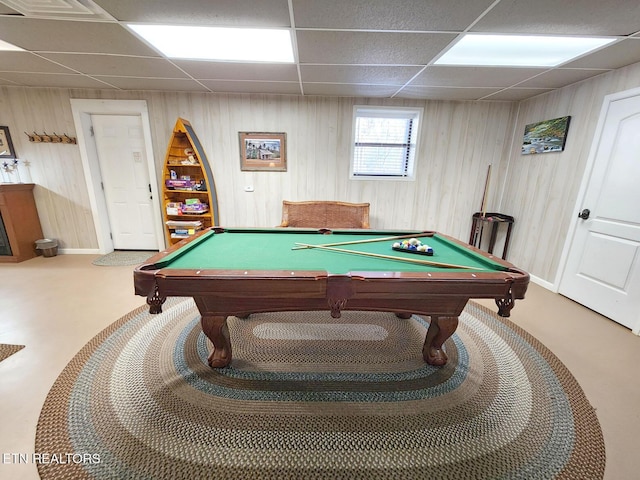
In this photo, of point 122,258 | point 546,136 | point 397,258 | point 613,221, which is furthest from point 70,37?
point 613,221

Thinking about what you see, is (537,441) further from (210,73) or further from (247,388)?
(210,73)

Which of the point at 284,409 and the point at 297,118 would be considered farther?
the point at 297,118

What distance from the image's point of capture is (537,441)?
1383 mm

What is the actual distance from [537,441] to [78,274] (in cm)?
479

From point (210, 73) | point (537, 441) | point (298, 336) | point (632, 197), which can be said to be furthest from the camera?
point (210, 73)

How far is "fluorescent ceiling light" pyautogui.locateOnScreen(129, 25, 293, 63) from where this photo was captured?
204cm

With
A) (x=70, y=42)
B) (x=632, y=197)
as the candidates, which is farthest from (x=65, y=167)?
(x=632, y=197)

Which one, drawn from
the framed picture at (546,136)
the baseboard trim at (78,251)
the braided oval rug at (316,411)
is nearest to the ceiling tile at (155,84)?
the baseboard trim at (78,251)

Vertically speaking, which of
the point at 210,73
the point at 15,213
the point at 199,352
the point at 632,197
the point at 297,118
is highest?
the point at 210,73

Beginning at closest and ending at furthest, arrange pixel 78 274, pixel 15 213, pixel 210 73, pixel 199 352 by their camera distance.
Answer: pixel 199 352, pixel 210 73, pixel 78 274, pixel 15 213

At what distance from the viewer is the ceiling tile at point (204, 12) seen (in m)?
1.62

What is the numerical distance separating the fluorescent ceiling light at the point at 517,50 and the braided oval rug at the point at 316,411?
2.45 metres

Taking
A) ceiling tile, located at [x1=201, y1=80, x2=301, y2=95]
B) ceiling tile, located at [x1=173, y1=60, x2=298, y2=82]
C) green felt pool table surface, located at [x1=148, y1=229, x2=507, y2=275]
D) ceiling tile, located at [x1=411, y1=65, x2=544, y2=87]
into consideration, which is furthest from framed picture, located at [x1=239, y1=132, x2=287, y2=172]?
ceiling tile, located at [x1=411, y1=65, x2=544, y2=87]

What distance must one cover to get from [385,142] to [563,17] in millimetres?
2367
